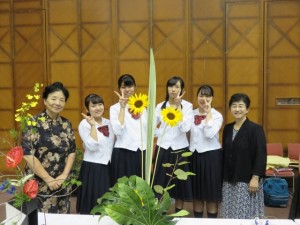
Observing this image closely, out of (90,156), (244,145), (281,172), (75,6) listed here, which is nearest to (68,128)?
(90,156)

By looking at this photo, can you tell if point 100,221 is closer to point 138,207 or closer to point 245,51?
point 138,207

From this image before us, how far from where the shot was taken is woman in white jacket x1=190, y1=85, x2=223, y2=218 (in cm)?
317

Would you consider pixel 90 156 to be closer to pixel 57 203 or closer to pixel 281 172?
pixel 57 203

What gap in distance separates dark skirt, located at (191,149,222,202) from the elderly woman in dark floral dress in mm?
1187

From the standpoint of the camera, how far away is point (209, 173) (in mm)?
3172

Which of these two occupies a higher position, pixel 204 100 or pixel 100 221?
pixel 204 100

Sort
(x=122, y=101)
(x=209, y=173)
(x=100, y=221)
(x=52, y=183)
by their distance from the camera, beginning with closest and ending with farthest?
(x=100, y=221) → (x=52, y=183) → (x=122, y=101) → (x=209, y=173)

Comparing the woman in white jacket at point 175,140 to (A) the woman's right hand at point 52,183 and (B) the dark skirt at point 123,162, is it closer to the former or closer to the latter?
(B) the dark skirt at point 123,162

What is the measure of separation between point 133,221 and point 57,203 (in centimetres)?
144

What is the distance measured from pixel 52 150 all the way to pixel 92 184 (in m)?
0.55

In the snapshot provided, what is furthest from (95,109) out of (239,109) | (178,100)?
(239,109)

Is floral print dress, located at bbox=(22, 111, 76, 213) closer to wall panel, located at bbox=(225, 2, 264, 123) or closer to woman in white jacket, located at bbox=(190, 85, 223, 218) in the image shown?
woman in white jacket, located at bbox=(190, 85, 223, 218)

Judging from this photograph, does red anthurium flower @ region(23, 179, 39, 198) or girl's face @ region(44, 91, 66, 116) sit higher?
girl's face @ region(44, 91, 66, 116)

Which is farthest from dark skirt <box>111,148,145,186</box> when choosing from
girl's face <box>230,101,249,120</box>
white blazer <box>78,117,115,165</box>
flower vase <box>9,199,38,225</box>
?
flower vase <box>9,199,38,225</box>
